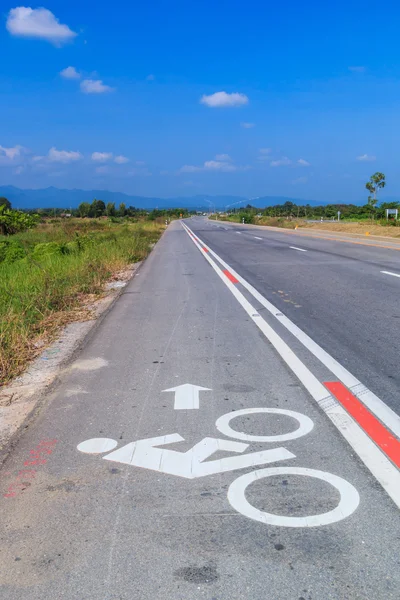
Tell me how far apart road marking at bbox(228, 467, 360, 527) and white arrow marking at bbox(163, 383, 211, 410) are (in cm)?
122

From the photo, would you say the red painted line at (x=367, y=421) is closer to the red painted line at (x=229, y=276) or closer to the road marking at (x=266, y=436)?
the road marking at (x=266, y=436)

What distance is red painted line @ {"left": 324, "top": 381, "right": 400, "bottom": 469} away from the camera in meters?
3.63

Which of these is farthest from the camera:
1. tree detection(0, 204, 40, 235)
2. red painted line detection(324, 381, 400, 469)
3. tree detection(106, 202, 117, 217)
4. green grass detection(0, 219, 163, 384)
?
tree detection(106, 202, 117, 217)

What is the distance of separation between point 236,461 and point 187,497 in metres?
0.52

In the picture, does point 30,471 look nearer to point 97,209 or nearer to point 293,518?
point 293,518

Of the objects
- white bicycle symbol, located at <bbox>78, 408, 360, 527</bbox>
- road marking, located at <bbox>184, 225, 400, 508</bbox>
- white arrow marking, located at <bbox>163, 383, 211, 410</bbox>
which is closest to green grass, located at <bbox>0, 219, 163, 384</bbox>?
white arrow marking, located at <bbox>163, 383, 211, 410</bbox>

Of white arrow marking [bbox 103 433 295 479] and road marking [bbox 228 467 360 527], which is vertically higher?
road marking [bbox 228 467 360 527]

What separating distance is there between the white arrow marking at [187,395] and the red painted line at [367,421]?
3.76 feet

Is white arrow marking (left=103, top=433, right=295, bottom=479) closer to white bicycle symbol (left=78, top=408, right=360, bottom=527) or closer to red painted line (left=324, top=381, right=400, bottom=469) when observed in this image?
white bicycle symbol (left=78, top=408, right=360, bottom=527)

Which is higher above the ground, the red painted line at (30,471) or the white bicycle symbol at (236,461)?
the white bicycle symbol at (236,461)

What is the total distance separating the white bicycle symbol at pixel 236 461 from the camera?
2.93 metres

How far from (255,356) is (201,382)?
1046mm

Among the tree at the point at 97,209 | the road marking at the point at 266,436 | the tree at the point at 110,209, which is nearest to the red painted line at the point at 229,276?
the road marking at the point at 266,436

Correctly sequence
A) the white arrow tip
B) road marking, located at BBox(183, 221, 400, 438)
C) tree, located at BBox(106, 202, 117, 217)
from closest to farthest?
road marking, located at BBox(183, 221, 400, 438), the white arrow tip, tree, located at BBox(106, 202, 117, 217)
